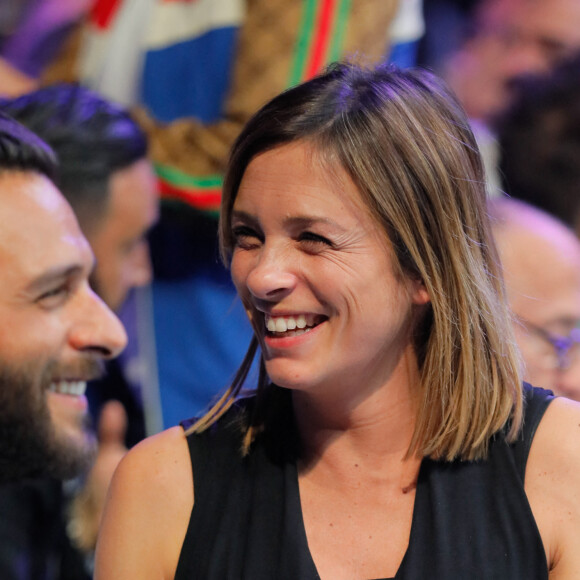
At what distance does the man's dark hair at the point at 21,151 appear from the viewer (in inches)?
72.1

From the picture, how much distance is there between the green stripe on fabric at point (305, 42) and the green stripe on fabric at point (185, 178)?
32 centimetres

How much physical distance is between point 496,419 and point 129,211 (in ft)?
3.90

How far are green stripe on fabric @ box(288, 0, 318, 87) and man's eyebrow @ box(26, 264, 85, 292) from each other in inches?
32.4

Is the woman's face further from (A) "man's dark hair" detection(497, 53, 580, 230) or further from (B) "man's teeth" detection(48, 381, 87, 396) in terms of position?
(A) "man's dark hair" detection(497, 53, 580, 230)

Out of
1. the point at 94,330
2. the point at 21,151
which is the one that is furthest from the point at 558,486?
the point at 21,151

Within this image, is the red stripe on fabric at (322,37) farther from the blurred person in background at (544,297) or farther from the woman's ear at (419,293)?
the woman's ear at (419,293)

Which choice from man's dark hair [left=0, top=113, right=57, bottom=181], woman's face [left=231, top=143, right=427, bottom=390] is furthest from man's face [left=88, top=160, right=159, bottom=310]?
woman's face [left=231, top=143, right=427, bottom=390]

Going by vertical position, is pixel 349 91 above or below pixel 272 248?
above

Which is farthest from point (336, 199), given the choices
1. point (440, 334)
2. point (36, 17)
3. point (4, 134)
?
point (36, 17)

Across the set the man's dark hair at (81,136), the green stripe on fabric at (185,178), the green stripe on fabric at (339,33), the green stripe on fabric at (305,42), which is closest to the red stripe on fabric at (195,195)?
the green stripe on fabric at (185,178)

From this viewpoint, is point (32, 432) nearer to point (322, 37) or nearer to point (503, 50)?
point (322, 37)

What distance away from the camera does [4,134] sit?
183 cm

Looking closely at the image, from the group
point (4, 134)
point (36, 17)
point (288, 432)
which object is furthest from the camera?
point (36, 17)

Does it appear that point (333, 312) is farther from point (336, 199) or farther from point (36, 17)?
point (36, 17)
